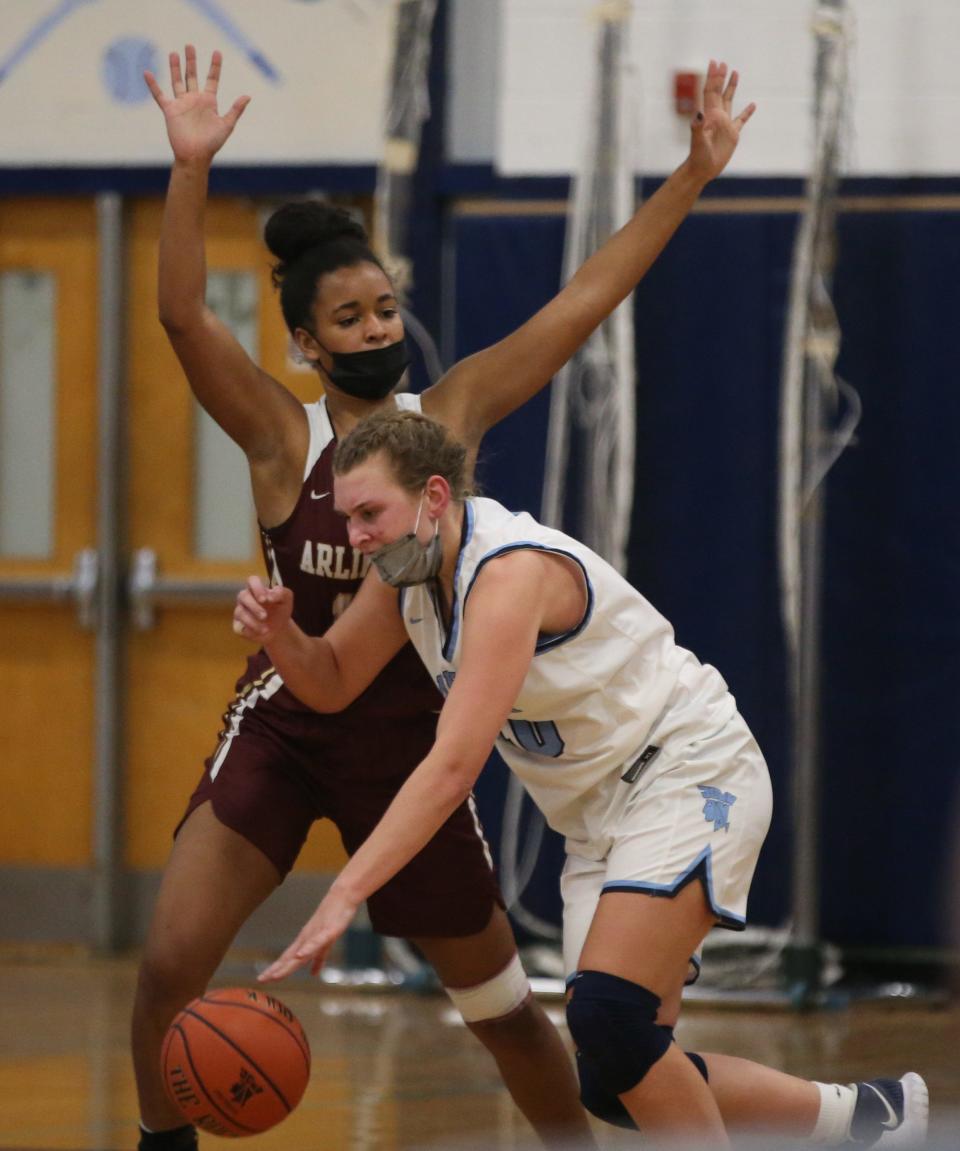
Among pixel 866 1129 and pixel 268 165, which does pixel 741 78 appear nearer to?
pixel 268 165

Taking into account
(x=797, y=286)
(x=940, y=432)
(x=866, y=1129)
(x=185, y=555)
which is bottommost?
(x=866, y=1129)

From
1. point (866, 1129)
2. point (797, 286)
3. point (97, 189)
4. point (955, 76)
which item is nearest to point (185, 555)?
point (97, 189)

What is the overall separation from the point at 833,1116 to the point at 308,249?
1.84 meters

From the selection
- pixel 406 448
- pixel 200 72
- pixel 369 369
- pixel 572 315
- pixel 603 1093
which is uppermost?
pixel 200 72

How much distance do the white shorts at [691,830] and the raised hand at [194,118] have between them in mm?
1365

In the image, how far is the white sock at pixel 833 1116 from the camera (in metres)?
3.42

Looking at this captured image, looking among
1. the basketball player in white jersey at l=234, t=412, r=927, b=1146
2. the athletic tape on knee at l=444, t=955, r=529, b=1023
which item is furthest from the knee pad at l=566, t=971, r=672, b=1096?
the athletic tape on knee at l=444, t=955, r=529, b=1023

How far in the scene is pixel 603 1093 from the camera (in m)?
3.27

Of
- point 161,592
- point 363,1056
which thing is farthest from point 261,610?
point 161,592

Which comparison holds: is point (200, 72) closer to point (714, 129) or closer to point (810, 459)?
point (810, 459)

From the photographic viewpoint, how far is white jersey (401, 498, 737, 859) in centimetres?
323

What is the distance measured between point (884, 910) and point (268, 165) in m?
3.23

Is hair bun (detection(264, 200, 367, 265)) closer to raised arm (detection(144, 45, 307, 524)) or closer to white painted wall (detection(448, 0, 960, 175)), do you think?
raised arm (detection(144, 45, 307, 524))

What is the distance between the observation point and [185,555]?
6918mm
